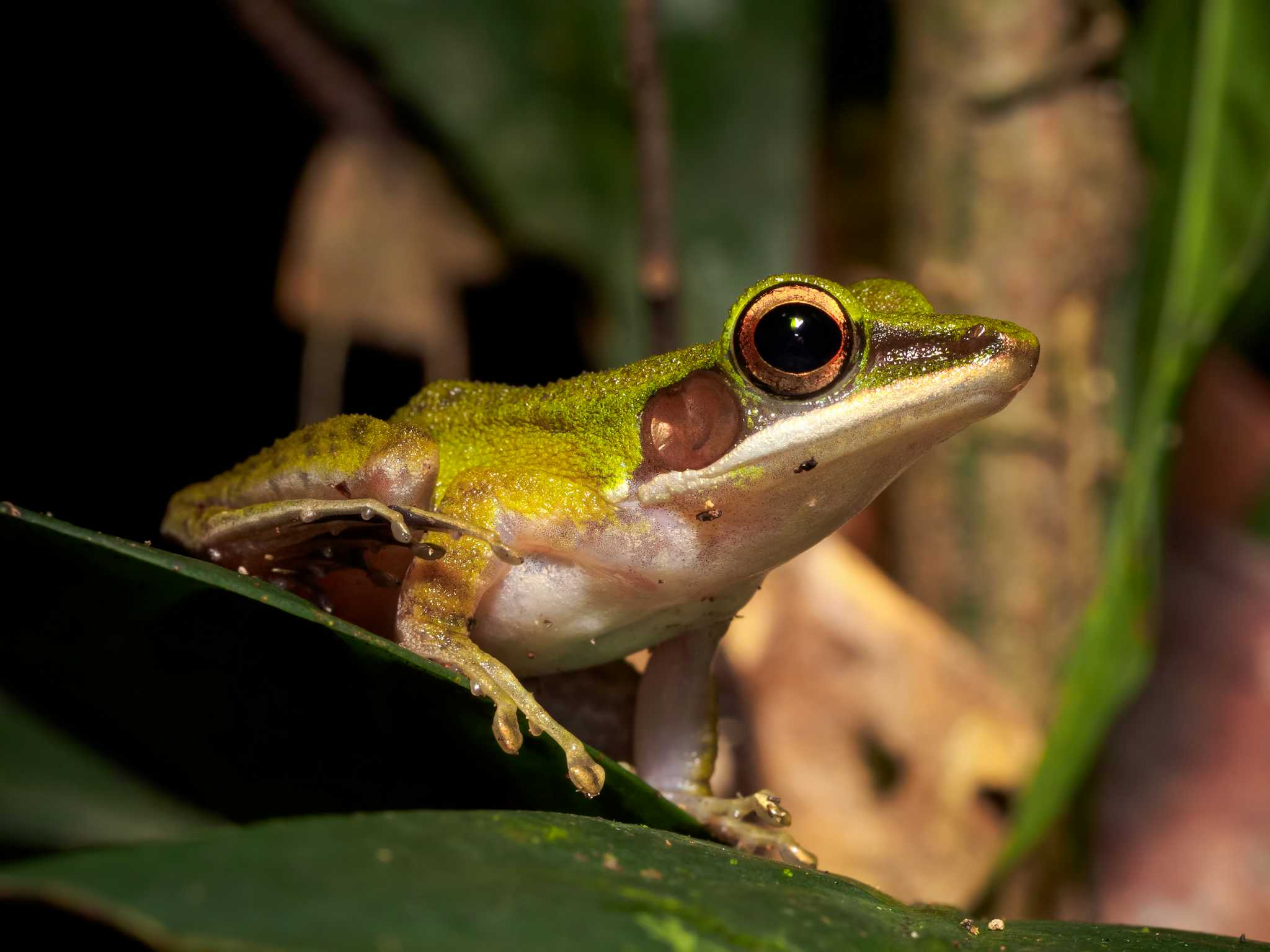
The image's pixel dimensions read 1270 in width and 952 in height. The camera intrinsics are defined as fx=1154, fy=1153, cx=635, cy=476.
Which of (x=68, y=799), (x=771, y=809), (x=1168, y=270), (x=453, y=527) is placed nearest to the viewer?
(x=68, y=799)

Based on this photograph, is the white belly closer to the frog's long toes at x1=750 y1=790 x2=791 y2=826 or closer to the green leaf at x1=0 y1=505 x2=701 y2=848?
the frog's long toes at x1=750 y1=790 x2=791 y2=826

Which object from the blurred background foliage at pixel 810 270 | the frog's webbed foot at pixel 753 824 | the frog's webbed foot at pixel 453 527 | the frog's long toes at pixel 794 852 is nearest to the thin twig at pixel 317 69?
the blurred background foliage at pixel 810 270

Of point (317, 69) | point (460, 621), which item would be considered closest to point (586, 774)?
point (460, 621)

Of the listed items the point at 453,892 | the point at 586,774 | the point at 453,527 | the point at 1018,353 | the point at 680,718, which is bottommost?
the point at 453,892

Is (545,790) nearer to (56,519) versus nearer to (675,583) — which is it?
(675,583)

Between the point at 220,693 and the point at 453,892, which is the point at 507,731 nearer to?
the point at 220,693

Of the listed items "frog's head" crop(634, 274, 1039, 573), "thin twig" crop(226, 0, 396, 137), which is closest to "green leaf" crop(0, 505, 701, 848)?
"frog's head" crop(634, 274, 1039, 573)
